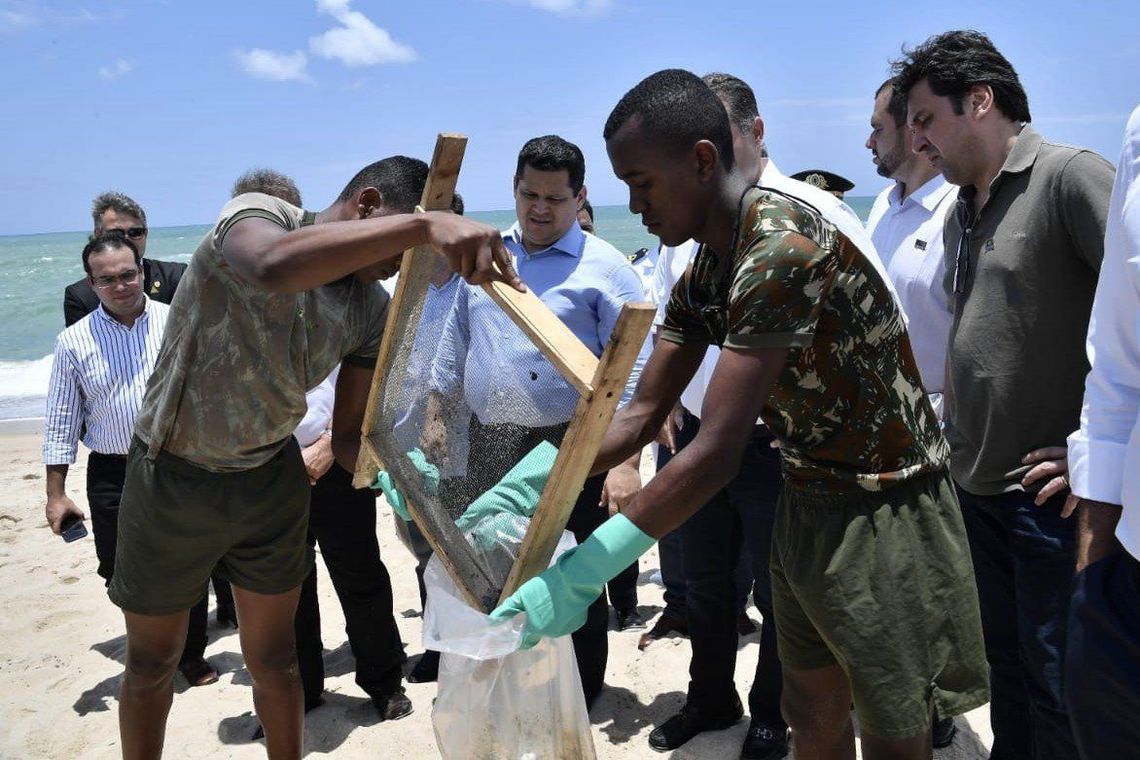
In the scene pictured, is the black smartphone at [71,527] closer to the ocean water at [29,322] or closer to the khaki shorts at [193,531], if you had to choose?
the khaki shorts at [193,531]

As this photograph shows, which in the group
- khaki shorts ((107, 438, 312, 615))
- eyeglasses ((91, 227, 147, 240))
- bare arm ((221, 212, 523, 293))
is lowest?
khaki shorts ((107, 438, 312, 615))

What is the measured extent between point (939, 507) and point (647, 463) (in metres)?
5.63

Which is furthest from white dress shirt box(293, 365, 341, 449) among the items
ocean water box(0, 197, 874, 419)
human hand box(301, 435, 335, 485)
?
ocean water box(0, 197, 874, 419)

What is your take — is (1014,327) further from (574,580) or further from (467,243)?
(467,243)

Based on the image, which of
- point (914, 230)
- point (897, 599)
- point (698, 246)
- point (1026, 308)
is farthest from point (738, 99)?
point (897, 599)

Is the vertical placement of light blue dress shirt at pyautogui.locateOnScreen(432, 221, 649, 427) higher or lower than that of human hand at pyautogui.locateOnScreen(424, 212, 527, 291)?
lower

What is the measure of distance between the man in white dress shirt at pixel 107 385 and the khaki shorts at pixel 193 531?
4.82 feet

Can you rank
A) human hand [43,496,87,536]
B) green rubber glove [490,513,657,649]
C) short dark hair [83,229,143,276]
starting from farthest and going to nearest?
1. short dark hair [83,229,143,276]
2. human hand [43,496,87,536]
3. green rubber glove [490,513,657,649]

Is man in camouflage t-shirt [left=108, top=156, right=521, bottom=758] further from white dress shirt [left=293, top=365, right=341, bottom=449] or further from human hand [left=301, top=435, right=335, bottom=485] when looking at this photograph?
white dress shirt [left=293, top=365, right=341, bottom=449]

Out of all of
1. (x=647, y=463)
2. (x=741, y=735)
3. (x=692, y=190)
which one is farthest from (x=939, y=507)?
(x=647, y=463)

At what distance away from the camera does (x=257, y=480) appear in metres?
2.86

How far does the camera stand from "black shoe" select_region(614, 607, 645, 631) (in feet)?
15.4

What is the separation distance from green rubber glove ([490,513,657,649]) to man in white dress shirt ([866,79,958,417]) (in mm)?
1524

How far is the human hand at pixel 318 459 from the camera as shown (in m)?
3.75
